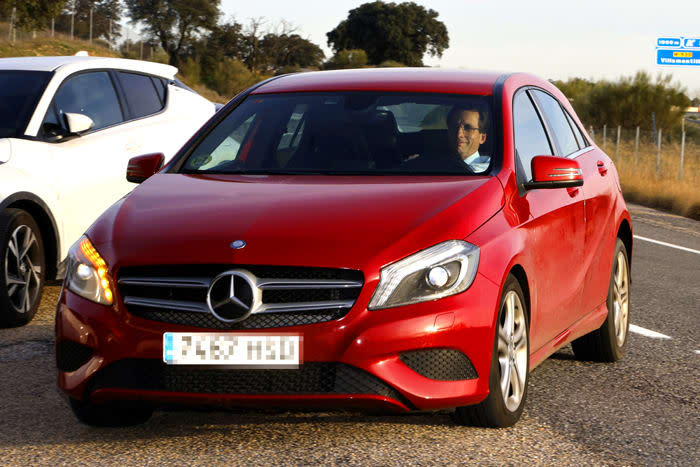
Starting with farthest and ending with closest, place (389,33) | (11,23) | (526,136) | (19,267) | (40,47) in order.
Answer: (389,33) < (40,47) < (11,23) < (19,267) < (526,136)

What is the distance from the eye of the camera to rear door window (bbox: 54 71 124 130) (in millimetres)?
8695

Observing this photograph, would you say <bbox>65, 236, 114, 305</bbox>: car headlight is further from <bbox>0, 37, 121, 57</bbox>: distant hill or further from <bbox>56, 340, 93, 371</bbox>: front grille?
<bbox>0, 37, 121, 57</bbox>: distant hill

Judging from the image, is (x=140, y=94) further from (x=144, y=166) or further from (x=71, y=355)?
(x=71, y=355)

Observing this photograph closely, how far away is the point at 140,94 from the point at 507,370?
5.54 metres

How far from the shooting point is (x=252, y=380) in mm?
4500

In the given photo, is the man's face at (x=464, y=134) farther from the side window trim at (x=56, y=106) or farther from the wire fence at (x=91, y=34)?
the wire fence at (x=91, y=34)

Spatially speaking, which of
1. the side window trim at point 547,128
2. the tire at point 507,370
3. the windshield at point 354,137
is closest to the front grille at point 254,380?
the tire at point 507,370

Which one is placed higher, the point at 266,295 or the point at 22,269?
the point at 266,295

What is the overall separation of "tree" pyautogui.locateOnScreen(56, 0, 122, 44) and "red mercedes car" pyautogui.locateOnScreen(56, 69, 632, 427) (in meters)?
83.9

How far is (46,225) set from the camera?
808cm

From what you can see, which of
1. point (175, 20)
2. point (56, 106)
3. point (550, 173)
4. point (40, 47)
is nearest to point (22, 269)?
point (56, 106)

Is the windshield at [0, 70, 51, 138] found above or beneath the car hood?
above

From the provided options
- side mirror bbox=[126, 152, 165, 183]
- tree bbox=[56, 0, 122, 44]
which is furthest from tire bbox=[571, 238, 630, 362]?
tree bbox=[56, 0, 122, 44]

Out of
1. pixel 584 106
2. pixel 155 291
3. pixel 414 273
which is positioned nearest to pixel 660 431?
pixel 414 273
